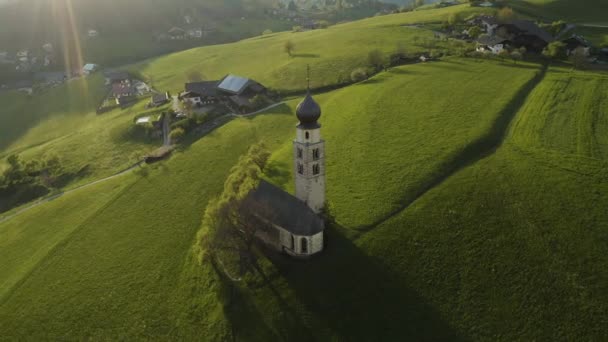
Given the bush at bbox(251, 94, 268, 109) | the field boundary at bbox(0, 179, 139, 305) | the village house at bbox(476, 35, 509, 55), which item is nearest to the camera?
the field boundary at bbox(0, 179, 139, 305)

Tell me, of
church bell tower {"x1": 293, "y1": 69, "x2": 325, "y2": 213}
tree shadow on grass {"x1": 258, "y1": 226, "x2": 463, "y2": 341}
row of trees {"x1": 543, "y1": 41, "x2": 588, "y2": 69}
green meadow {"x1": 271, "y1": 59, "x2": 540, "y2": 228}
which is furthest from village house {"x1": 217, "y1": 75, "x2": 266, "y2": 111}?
row of trees {"x1": 543, "y1": 41, "x2": 588, "y2": 69}

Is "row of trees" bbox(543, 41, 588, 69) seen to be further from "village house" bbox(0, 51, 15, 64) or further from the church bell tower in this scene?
"village house" bbox(0, 51, 15, 64)

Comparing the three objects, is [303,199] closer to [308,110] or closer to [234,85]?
[308,110]

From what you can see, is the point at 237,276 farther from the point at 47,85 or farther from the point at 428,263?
the point at 47,85

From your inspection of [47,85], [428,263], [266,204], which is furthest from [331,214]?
[47,85]

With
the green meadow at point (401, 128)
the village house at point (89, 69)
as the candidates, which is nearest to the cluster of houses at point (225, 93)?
the green meadow at point (401, 128)

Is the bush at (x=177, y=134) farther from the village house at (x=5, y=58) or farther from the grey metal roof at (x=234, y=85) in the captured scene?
the village house at (x=5, y=58)

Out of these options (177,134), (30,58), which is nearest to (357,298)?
(177,134)
